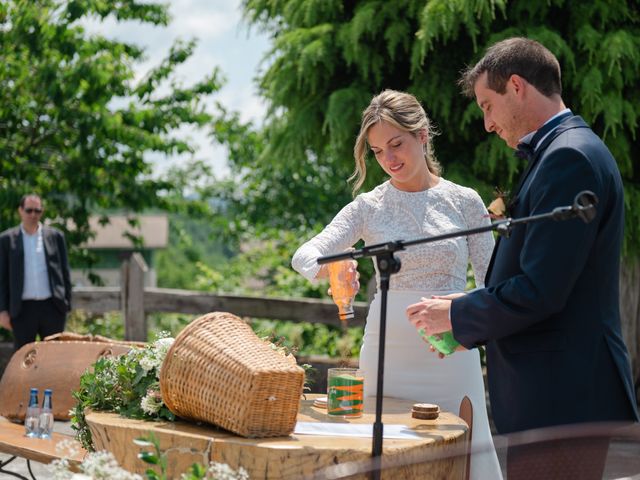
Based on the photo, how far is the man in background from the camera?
→ 7914 mm

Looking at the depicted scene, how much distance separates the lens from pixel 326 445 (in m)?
2.72

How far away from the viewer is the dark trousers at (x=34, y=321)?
795 centimetres

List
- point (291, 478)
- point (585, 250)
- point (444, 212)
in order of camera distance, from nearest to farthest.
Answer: point (585, 250) → point (291, 478) → point (444, 212)

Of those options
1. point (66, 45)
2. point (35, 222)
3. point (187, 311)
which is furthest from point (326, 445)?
point (66, 45)

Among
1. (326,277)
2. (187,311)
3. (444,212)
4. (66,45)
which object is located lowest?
(187,311)

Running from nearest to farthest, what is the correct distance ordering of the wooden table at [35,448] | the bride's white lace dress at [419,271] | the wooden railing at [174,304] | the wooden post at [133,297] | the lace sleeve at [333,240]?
the lace sleeve at [333,240]
the bride's white lace dress at [419,271]
the wooden table at [35,448]
the wooden railing at [174,304]
the wooden post at [133,297]

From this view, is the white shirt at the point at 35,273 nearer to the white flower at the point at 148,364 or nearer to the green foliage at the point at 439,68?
the green foliage at the point at 439,68

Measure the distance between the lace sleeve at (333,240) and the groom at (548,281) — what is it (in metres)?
0.86

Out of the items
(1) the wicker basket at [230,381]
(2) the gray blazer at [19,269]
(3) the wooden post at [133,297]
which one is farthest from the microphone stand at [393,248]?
(3) the wooden post at [133,297]

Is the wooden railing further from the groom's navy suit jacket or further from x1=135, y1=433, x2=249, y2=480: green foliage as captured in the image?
the groom's navy suit jacket

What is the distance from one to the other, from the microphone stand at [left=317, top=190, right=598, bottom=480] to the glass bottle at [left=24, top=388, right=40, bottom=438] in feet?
8.90

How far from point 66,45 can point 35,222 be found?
3289 mm

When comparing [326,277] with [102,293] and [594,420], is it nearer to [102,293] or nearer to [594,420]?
[594,420]

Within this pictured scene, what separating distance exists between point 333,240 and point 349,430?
3.02ft
